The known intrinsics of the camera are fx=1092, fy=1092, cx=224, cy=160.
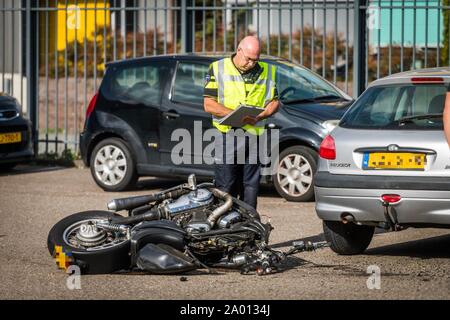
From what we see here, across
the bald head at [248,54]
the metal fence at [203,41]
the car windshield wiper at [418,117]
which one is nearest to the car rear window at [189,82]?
the metal fence at [203,41]

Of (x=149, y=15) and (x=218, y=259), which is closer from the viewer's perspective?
(x=218, y=259)

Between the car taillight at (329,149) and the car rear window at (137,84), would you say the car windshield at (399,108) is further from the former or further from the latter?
the car rear window at (137,84)

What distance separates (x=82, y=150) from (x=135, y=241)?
246 inches

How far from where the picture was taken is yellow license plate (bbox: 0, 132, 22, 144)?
15.5m

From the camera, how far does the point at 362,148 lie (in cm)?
885

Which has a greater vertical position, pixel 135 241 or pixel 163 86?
pixel 163 86

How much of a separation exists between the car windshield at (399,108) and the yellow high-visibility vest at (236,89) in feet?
2.45

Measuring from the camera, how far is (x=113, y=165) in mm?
14086

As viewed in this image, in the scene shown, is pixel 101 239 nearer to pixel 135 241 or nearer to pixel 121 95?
pixel 135 241

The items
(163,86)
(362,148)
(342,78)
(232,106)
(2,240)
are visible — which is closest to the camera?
(362,148)

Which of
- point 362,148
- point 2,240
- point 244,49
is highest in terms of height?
point 244,49

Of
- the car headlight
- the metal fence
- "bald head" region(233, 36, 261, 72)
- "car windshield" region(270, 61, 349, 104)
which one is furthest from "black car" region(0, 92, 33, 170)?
"bald head" region(233, 36, 261, 72)

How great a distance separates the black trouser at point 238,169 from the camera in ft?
30.9
